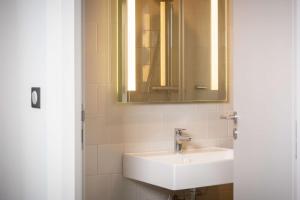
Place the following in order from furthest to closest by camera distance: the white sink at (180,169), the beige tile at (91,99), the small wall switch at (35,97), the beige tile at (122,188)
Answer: the beige tile at (122,188) < the beige tile at (91,99) < the white sink at (180,169) < the small wall switch at (35,97)

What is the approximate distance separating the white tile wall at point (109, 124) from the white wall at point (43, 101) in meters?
0.49

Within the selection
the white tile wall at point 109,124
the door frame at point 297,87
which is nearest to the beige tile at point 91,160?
the white tile wall at point 109,124

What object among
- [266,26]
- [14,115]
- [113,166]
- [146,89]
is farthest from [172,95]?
[14,115]

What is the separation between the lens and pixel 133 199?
2.79 m

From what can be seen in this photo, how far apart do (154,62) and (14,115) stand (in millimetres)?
977

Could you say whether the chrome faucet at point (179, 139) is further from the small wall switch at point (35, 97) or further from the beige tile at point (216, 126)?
the small wall switch at point (35, 97)

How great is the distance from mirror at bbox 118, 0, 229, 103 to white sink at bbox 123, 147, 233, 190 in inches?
14.4

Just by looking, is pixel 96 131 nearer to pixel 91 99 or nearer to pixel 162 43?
pixel 91 99

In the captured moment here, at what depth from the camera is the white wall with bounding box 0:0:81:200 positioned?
176cm

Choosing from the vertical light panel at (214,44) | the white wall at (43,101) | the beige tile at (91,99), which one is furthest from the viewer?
the vertical light panel at (214,44)

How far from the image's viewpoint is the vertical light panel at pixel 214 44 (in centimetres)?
305

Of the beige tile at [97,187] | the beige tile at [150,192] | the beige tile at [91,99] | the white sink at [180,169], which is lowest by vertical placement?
the beige tile at [150,192]

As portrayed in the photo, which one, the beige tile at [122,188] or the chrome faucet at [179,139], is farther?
the chrome faucet at [179,139]

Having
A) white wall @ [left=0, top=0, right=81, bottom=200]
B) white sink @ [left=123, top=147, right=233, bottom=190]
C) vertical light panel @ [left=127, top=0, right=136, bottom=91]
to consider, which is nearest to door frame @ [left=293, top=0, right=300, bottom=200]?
white sink @ [left=123, top=147, right=233, bottom=190]
